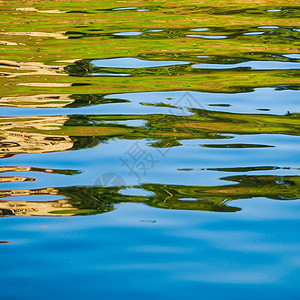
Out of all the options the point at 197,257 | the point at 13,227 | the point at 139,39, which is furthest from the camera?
the point at 139,39

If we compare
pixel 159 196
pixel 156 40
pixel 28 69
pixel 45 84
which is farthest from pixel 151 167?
pixel 156 40

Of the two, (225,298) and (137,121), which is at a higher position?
(137,121)

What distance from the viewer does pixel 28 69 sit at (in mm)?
3711

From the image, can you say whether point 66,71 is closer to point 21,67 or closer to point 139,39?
point 21,67

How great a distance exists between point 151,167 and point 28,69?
6.34 feet

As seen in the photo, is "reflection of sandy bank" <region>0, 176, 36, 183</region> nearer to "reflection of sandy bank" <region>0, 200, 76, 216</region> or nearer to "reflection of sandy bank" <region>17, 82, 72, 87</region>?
"reflection of sandy bank" <region>0, 200, 76, 216</region>

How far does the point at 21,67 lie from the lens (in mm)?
3762

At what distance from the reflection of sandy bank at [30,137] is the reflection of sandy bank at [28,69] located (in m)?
0.95

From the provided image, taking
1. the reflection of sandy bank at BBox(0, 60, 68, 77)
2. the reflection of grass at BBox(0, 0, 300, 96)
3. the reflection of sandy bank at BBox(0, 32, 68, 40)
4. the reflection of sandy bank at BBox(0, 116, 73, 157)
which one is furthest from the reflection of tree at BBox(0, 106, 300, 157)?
the reflection of sandy bank at BBox(0, 32, 68, 40)

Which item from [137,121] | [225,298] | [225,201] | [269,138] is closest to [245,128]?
[269,138]

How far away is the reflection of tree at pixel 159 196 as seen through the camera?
67.9 inches

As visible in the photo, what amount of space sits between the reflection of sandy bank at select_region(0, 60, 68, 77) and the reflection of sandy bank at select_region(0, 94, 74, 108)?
1.72ft

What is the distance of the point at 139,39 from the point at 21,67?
3.83 ft

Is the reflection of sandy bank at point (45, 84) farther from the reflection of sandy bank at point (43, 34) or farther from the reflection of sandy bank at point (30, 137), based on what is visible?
the reflection of sandy bank at point (43, 34)
